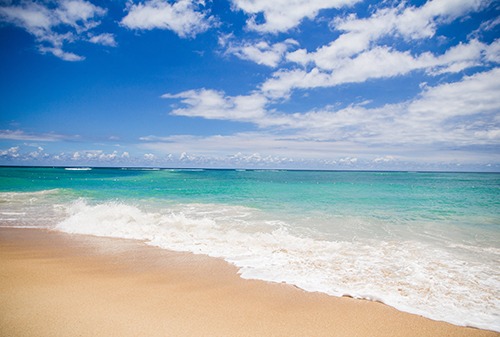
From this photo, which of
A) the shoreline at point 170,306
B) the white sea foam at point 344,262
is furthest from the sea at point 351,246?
the shoreline at point 170,306

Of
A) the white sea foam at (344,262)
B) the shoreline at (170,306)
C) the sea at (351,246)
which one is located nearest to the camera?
the shoreline at (170,306)

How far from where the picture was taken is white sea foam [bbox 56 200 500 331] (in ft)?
14.6

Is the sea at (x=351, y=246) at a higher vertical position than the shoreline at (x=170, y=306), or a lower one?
lower

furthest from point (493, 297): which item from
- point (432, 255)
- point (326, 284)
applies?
point (326, 284)

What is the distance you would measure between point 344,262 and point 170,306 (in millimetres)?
4292

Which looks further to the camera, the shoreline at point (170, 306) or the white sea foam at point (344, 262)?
the white sea foam at point (344, 262)

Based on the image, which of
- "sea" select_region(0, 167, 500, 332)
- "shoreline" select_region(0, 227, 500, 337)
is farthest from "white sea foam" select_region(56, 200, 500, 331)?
"shoreline" select_region(0, 227, 500, 337)

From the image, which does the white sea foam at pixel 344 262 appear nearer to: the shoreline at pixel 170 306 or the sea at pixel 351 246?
the sea at pixel 351 246

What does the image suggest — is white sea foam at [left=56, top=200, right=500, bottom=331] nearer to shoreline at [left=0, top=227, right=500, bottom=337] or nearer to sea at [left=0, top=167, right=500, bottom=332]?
sea at [left=0, top=167, right=500, bottom=332]

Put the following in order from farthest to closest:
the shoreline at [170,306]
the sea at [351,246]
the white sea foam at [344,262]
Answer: the sea at [351,246]
the white sea foam at [344,262]
the shoreline at [170,306]

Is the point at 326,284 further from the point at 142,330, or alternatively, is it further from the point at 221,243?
the point at 221,243

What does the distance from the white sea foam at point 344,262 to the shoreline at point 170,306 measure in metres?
0.43

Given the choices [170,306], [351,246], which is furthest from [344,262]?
[170,306]

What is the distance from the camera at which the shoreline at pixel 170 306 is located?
3502mm
